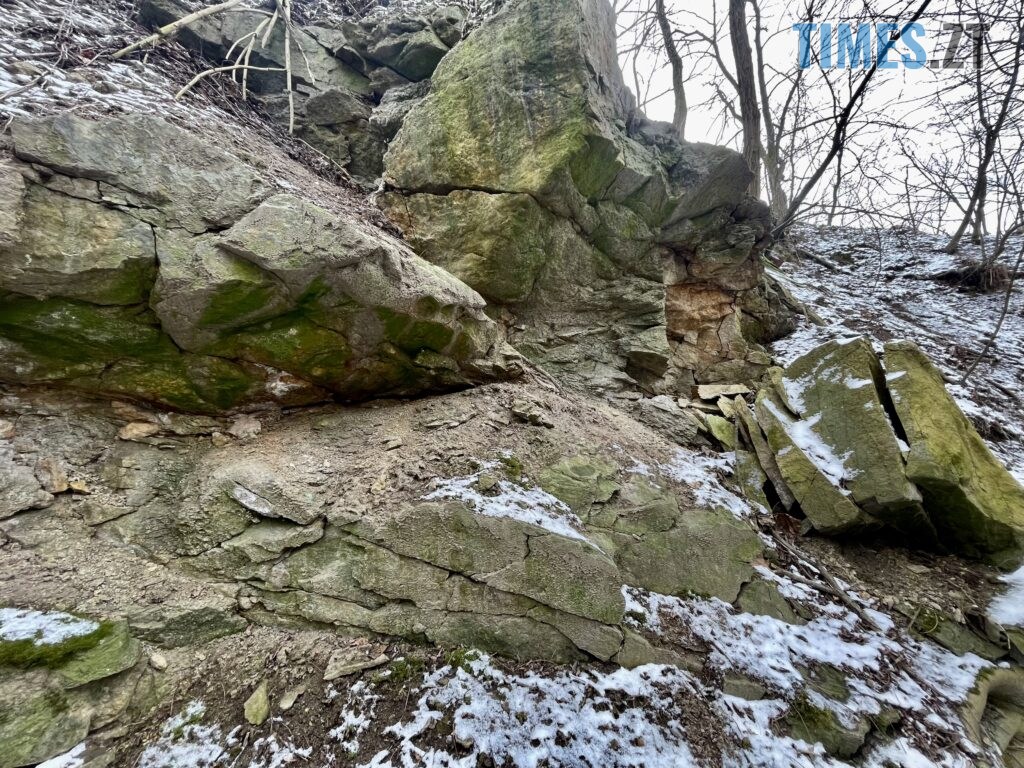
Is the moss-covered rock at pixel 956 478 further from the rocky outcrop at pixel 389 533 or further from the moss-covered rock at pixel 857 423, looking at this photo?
the rocky outcrop at pixel 389 533

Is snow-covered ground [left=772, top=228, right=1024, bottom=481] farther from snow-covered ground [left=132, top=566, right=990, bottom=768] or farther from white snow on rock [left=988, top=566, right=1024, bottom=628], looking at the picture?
snow-covered ground [left=132, top=566, right=990, bottom=768]

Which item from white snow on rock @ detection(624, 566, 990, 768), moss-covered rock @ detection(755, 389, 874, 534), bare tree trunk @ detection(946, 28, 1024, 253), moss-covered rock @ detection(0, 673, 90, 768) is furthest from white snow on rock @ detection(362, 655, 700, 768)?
bare tree trunk @ detection(946, 28, 1024, 253)

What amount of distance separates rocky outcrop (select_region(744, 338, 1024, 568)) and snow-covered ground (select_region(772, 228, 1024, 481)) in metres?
1.11

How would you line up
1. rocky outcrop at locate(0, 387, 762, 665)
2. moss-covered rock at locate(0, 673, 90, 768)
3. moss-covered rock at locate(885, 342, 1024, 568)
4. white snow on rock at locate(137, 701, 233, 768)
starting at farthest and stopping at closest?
moss-covered rock at locate(885, 342, 1024, 568) → rocky outcrop at locate(0, 387, 762, 665) → white snow on rock at locate(137, 701, 233, 768) → moss-covered rock at locate(0, 673, 90, 768)

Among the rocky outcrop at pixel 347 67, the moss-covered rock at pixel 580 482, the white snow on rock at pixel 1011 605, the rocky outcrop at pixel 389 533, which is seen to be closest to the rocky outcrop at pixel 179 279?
the rocky outcrop at pixel 389 533

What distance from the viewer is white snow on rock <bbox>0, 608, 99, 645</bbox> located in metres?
1.86

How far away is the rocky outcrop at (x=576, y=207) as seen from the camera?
14.2 ft

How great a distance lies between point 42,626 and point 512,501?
100 inches

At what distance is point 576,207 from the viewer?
4758mm

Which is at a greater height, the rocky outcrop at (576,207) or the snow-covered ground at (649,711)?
the rocky outcrop at (576,207)

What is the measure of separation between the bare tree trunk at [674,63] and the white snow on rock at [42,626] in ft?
33.7

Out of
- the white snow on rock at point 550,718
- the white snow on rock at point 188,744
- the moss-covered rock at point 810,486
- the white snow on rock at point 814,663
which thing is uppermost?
the moss-covered rock at point 810,486

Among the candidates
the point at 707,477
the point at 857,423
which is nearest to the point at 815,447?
the point at 857,423

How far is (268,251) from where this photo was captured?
2654 mm
